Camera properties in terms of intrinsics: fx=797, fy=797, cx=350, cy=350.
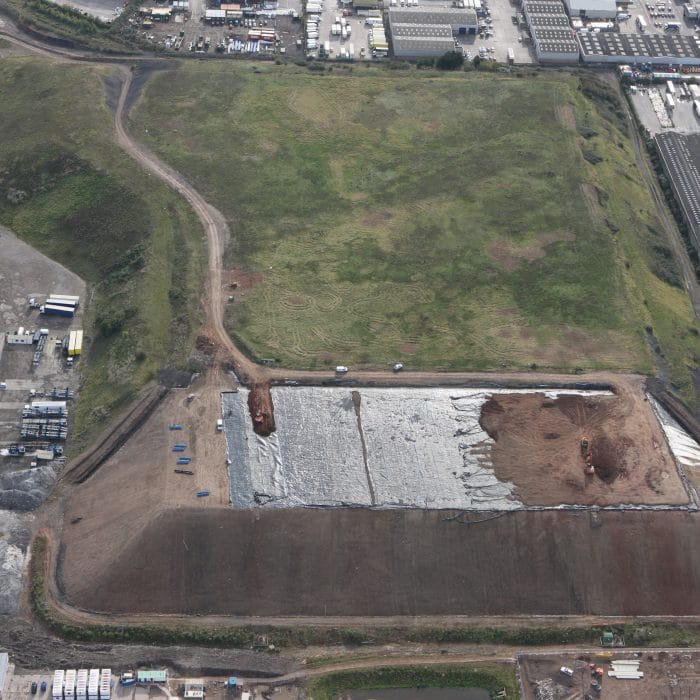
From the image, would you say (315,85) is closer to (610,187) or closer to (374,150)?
(374,150)

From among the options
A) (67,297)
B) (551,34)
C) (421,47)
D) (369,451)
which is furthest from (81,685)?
(551,34)

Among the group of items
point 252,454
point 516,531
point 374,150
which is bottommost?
point 516,531

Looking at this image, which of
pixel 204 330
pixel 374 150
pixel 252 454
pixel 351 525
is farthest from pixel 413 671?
pixel 374 150

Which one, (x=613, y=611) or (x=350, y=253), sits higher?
(x=350, y=253)

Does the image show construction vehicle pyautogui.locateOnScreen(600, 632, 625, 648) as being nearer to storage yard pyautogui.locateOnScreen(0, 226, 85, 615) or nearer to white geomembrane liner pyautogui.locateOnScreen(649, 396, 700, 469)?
white geomembrane liner pyautogui.locateOnScreen(649, 396, 700, 469)

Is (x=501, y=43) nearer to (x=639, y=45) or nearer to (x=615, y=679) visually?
(x=639, y=45)

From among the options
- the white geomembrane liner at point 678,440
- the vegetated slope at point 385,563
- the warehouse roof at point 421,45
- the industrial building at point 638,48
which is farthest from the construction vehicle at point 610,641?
the industrial building at point 638,48

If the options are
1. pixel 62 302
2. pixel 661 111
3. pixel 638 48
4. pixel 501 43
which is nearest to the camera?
pixel 62 302

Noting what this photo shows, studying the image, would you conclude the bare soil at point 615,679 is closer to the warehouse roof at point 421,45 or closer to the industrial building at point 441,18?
the warehouse roof at point 421,45
